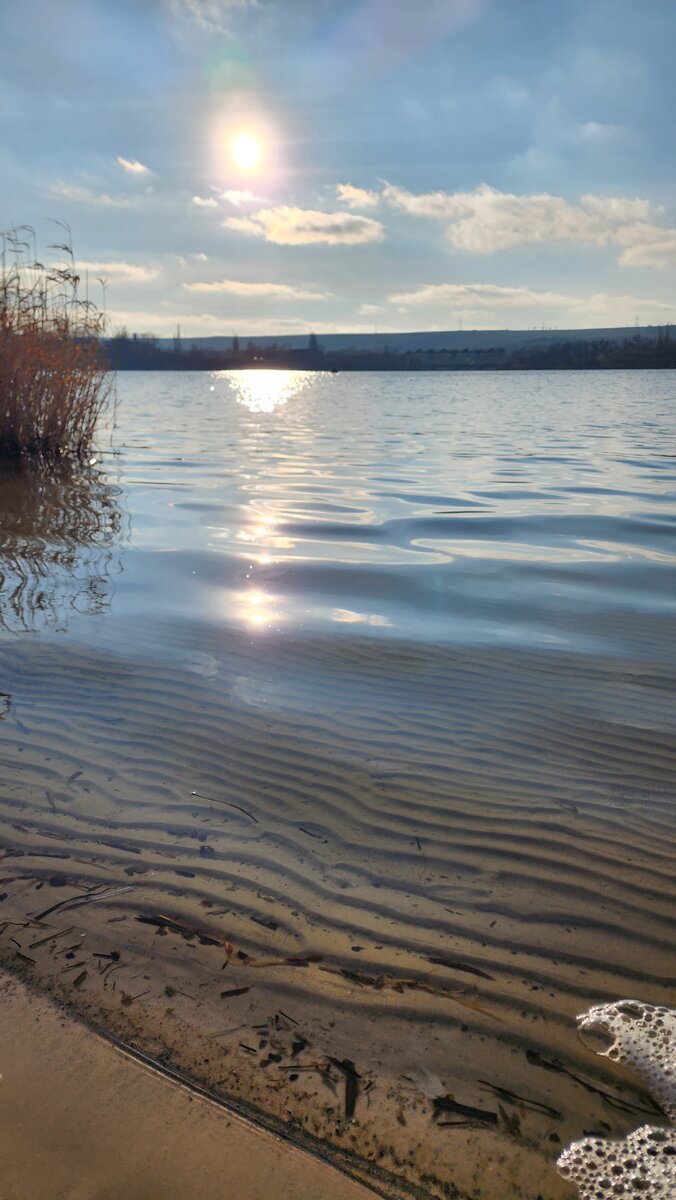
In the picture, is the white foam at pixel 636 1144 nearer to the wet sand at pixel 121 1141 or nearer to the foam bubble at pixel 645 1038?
the foam bubble at pixel 645 1038

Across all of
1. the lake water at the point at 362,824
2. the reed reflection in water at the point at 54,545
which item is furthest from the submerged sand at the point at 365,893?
the reed reflection in water at the point at 54,545

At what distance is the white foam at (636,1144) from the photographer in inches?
64.1

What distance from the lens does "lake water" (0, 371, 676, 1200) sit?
6.19ft

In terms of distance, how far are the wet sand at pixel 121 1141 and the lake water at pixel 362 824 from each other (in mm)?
97

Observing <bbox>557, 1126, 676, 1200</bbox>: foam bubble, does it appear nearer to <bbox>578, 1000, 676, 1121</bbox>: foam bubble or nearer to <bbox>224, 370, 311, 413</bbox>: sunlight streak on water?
<bbox>578, 1000, 676, 1121</bbox>: foam bubble

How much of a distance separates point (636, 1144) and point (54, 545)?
7.06 meters

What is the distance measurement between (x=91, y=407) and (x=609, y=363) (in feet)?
364

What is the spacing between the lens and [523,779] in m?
3.32

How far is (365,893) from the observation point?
2.56 m

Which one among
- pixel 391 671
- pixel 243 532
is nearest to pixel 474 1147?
pixel 391 671

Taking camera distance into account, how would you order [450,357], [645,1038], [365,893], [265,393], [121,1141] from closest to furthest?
1. [121,1141]
2. [645,1038]
3. [365,893]
4. [265,393]
5. [450,357]

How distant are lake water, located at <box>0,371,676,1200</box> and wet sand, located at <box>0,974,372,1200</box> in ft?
0.32

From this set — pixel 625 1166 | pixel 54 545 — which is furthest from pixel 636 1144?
pixel 54 545

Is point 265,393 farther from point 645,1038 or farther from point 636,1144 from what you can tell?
point 636,1144
